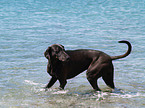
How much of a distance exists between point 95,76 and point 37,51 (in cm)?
624

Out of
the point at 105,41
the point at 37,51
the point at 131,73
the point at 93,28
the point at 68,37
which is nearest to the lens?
the point at 131,73

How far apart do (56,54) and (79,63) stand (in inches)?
24.8

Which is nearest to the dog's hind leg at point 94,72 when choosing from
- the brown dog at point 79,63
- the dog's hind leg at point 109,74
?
the brown dog at point 79,63

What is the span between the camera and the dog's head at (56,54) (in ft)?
24.5

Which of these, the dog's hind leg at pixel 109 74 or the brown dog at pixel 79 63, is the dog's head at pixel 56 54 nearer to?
the brown dog at pixel 79 63

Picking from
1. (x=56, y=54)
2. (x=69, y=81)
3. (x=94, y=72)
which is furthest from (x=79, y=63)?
(x=69, y=81)

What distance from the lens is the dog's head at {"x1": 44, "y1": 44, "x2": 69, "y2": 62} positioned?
745cm

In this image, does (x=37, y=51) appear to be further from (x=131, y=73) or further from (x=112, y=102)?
(x=112, y=102)

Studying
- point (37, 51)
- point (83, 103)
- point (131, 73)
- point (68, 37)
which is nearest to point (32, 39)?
point (68, 37)

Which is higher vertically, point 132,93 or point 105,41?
point 132,93

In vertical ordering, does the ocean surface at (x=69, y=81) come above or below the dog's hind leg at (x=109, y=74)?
below

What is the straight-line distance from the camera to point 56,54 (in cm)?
751

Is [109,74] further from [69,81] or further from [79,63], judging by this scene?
[69,81]

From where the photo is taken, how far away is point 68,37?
687 inches
